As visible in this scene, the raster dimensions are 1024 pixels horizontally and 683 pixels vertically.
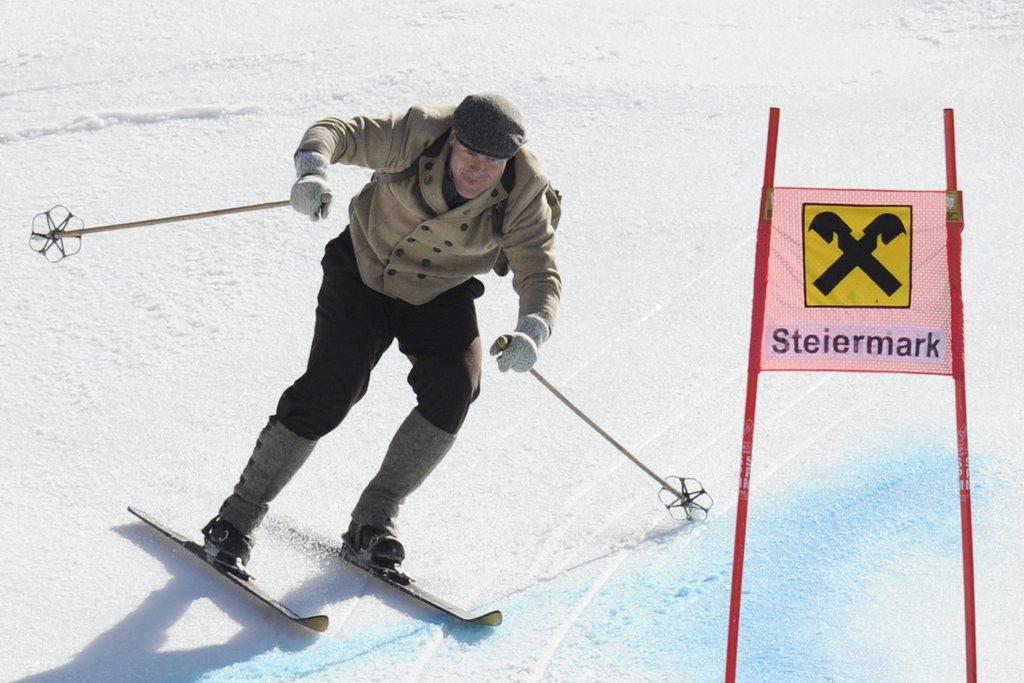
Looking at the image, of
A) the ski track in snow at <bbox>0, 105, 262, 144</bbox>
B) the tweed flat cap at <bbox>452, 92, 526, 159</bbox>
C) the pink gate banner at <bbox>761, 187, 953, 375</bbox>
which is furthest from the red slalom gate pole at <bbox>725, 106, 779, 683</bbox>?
the ski track in snow at <bbox>0, 105, 262, 144</bbox>

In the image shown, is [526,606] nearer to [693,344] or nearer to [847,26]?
[693,344]

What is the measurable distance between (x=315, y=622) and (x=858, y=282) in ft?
6.12

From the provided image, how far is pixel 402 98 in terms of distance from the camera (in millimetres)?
8312

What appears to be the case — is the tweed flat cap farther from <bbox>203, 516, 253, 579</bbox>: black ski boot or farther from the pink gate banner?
<bbox>203, 516, 253, 579</bbox>: black ski boot

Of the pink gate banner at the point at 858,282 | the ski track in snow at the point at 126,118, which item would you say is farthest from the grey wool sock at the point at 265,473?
the ski track in snow at the point at 126,118

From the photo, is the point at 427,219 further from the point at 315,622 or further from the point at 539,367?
the point at 539,367

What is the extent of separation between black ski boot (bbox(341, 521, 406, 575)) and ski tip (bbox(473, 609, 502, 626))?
0.36m

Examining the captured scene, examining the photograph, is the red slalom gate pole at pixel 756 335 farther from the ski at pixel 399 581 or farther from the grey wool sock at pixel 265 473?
the grey wool sock at pixel 265 473

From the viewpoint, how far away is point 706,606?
14.8ft

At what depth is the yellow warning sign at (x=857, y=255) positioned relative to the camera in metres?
3.78

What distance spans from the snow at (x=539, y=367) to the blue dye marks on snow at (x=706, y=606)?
0.04 ft

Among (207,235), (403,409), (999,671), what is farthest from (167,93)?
(999,671)

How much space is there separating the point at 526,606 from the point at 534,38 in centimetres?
538

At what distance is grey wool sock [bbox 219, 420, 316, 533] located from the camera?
14.1 feet
